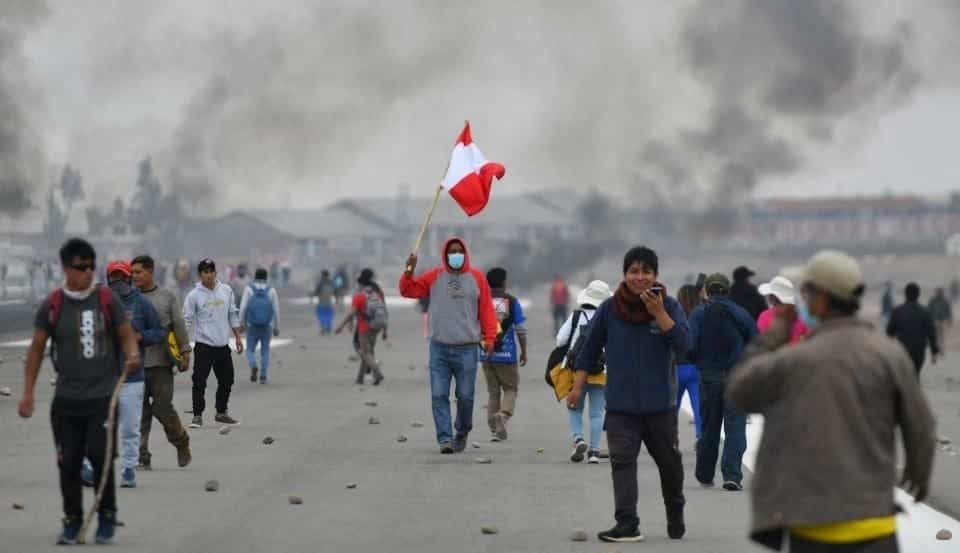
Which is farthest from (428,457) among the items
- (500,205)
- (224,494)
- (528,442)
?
(500,205)

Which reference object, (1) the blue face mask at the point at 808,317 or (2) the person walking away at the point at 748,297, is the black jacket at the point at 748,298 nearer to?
(2) the person walking away at the point at 748,297

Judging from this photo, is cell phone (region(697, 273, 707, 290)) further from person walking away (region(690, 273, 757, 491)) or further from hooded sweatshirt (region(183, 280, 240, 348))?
hooded sweatshirt (region(183, 280, 240, 348))

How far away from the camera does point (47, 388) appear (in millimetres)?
25422

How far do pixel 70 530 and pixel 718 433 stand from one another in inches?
196

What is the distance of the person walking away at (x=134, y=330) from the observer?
1280cm

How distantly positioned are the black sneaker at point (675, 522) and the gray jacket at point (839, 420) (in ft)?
14.6

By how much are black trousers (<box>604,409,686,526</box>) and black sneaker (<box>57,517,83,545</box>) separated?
2784mm

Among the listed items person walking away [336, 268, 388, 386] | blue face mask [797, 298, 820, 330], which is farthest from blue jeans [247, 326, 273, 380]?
blue face mask [797, 298, 820, 330]

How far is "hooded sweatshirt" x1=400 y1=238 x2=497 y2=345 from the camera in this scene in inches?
640

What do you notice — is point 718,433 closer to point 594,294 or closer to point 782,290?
point 782,290

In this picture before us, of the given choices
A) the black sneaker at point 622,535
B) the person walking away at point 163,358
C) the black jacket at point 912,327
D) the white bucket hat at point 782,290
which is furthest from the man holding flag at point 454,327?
the black jacket at point 912,327

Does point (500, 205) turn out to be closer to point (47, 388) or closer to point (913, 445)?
point (47, 388)

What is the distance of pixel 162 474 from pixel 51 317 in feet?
14.5

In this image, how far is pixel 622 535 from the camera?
1095 centimetres
